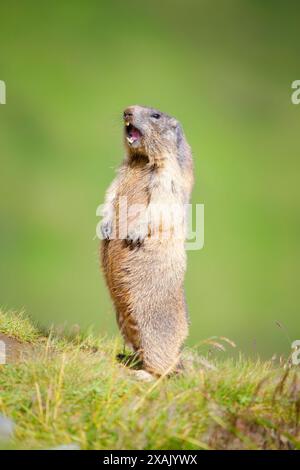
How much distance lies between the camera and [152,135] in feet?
16.5

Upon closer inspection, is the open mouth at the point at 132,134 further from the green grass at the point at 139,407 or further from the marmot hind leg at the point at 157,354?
the green grass at the point at 139,407

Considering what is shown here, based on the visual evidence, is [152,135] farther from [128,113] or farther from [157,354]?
[157,354]

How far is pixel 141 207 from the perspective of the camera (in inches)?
198

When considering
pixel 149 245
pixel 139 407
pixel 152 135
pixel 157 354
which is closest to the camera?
pixel 139 407

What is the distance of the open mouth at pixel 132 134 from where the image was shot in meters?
5.06

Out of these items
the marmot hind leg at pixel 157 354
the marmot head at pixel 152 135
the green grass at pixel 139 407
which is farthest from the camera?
the marmot head at pixel 152 135

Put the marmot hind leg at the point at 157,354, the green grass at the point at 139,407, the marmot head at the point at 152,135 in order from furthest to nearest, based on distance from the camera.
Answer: the marmot head at the point at 152,135, the marmot hind leg at the point at 157,354, the green grass at the point at 139,407

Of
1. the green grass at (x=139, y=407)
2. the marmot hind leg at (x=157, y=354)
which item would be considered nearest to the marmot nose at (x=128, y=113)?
the marmot hind leg at (x=157, y=354)

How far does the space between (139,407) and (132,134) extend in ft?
7.30

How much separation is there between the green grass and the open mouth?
1.65 meters

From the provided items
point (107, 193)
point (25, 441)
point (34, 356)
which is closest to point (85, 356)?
point (34, 356)

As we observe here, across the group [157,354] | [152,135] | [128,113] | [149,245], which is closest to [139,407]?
[157,354]

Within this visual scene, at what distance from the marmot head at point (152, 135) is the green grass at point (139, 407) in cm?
159
